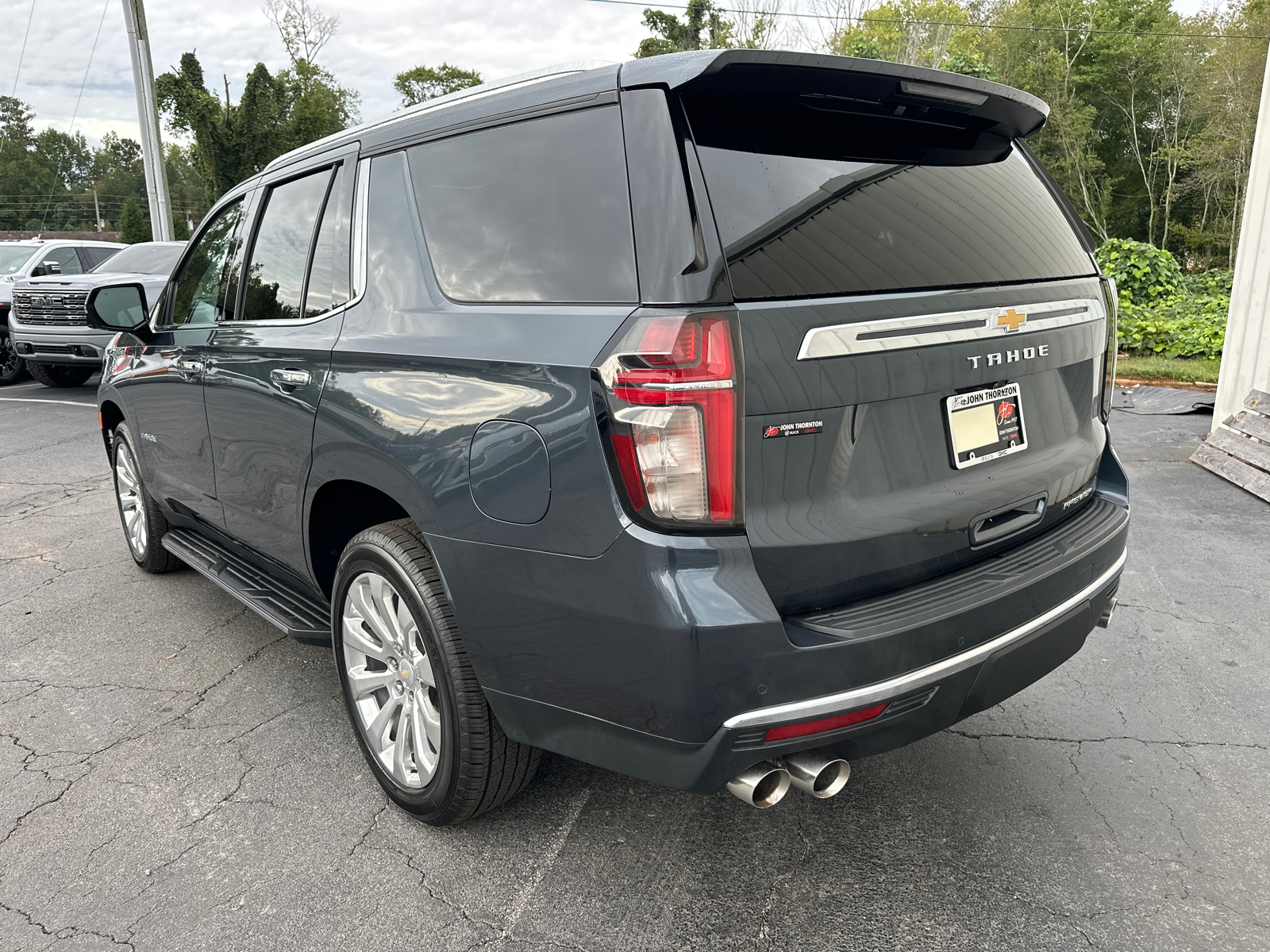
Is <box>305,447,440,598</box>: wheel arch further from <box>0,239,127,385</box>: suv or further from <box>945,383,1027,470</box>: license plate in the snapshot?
<box>0,239,127,385</box>: suv

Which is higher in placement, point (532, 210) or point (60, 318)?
point (532, 210)

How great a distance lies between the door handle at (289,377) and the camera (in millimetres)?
2842

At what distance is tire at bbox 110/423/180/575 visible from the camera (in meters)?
4.65

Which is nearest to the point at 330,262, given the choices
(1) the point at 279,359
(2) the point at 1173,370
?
(1) the point at 279,359

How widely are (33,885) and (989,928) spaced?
7.96 ft

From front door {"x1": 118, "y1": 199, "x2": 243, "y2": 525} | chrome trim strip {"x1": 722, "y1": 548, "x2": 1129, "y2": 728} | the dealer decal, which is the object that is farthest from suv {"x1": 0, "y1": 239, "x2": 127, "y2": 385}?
chrome trim strip {"x1": 722, "y1": 548, "x2": 1129, "y2": 728}

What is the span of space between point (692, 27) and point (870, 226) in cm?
4062

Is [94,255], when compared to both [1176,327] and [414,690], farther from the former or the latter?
[1176,327]

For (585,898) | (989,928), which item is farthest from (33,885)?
(989,928)

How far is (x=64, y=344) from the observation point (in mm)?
11344

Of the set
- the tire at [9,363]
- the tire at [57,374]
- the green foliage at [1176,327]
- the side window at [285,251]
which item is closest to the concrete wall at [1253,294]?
the green foliage at [1176,327]

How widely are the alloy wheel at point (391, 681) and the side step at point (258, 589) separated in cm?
26

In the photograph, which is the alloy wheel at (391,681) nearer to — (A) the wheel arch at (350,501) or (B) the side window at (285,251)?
(A) the wheel arch at (350,501)

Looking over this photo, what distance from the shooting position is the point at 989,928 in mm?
2201
